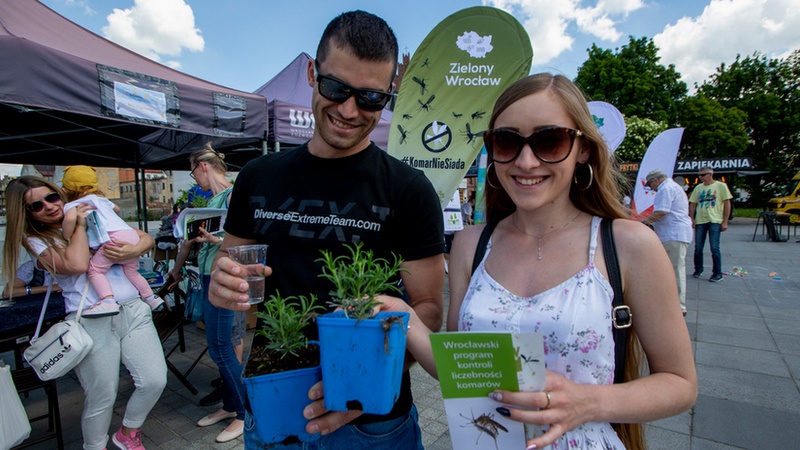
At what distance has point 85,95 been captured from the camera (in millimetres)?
3377

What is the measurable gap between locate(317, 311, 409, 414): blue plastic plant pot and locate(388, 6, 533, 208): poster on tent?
2.74 metres

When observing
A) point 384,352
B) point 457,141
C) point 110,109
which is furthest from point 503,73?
point 110,109

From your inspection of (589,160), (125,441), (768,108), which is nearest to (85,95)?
(125,441)

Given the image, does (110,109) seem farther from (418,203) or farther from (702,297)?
(702,297)

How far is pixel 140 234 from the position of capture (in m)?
3.16

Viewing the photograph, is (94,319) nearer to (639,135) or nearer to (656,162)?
(656,162)

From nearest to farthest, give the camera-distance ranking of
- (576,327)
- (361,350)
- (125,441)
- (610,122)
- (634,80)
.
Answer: (361,350)
(576,327)
(125,441)
(610,122)
(634,80)

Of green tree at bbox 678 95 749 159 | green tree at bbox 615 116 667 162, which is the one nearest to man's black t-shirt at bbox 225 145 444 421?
green tree at bbox 615 116 667 162

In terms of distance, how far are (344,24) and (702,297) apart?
7.85 meters

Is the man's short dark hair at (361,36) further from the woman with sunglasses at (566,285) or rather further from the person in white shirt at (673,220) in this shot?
the person in white shirt at (673,220)

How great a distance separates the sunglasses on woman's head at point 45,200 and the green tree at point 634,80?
29.8 metres

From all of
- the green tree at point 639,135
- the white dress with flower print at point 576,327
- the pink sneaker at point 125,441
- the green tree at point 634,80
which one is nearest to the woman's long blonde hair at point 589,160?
the white dress with flower print at point 576,327

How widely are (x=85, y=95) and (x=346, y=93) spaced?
127 inches

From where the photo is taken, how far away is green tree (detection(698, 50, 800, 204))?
31203 millimetres
